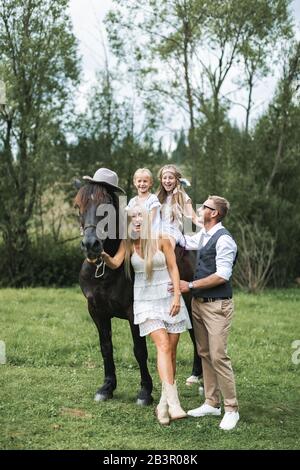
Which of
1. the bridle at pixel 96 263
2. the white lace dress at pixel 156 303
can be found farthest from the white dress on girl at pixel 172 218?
the bridle at pixel 96 263

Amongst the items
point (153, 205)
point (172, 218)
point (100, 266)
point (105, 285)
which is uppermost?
point (153, 205)

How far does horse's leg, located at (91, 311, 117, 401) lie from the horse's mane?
108 cm

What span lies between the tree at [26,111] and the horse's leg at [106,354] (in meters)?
9.27

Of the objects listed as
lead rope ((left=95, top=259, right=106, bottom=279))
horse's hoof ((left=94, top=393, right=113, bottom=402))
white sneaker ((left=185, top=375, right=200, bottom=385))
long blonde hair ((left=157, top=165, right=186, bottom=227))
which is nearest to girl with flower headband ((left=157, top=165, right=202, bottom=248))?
long blonde hair ((left=157, top=165, right=186, bottom=227))

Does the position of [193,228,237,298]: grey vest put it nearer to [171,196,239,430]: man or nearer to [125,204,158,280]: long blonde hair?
[171,196,239,430]: man

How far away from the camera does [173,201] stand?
18.0 ft

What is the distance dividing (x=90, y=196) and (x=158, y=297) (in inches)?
38.5

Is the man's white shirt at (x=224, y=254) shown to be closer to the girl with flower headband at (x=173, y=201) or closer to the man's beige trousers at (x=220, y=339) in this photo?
the man's beige trousers at (x=220, y=339)

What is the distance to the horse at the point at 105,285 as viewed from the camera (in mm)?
4617

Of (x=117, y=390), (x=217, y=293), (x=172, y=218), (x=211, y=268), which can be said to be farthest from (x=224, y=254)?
(x=117, y=390)

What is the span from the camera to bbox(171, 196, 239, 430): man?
Answer: 181 inches

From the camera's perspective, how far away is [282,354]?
7684 millimetres

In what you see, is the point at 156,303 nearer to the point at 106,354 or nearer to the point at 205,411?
the point at 106,354

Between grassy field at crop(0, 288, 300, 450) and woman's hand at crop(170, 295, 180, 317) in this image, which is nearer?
grassy field at crop(0, 288, 300, 450)
